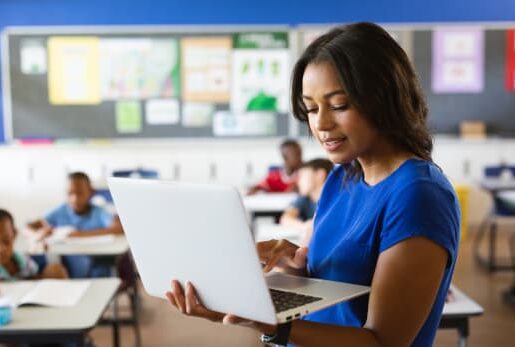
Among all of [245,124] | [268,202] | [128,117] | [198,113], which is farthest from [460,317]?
[128,117]

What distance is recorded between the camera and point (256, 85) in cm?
Answer: 697

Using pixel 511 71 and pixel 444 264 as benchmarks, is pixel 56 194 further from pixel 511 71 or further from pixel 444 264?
pixel 444 264

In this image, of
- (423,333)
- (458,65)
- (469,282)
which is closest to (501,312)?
(469,282)

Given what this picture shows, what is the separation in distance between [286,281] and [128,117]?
6.00 metres

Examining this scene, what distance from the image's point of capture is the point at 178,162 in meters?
7.02

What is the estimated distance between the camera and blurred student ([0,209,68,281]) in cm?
324

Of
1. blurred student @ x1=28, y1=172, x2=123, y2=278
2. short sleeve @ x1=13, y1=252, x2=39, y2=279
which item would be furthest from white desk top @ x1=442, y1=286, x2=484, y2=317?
blurred student @ x1=28, y1=172, x2=123, y2=278

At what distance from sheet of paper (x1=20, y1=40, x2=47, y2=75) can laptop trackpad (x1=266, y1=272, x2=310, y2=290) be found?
615 cm

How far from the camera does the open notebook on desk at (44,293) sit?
2.55 meters

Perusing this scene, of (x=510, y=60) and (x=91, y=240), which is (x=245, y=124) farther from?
(x=91, y=240)

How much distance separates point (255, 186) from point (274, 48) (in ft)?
6.21

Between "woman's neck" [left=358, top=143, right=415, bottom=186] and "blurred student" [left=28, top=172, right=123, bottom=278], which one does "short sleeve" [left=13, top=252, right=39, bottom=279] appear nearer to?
"blurred student" [left=28, top=172, right=123, bottom=278]

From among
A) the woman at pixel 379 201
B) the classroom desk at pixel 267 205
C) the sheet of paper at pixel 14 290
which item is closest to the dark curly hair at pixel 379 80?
the woman at pixel 379 201

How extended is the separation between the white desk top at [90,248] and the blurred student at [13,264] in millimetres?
246
